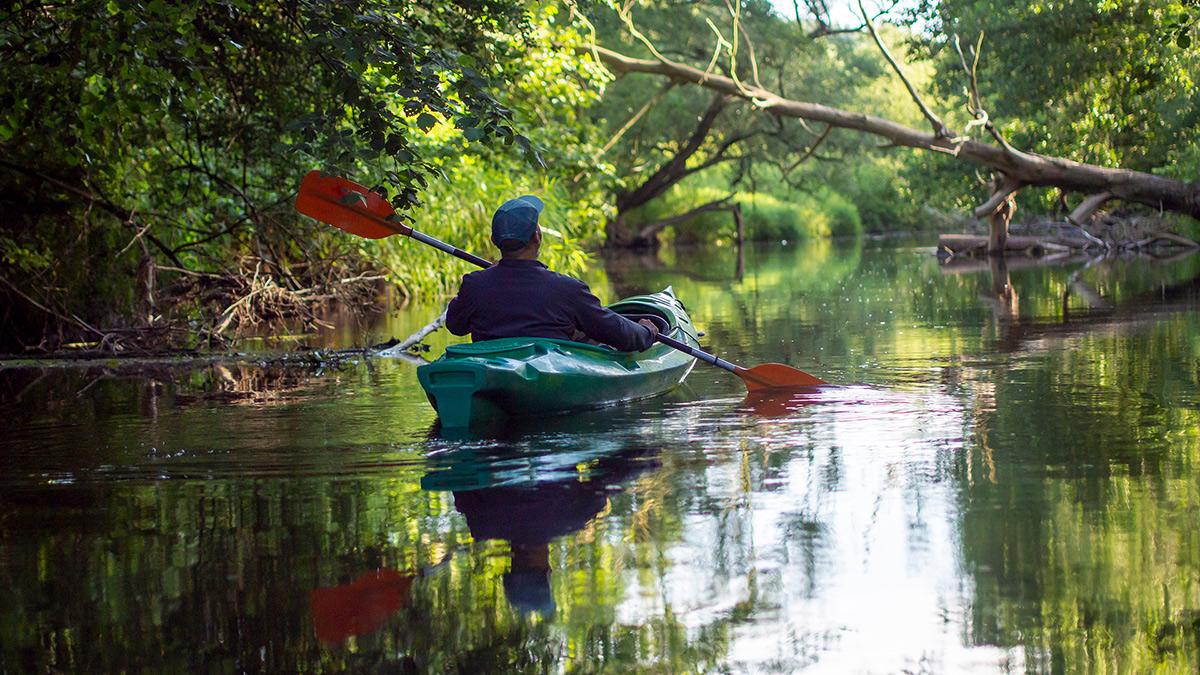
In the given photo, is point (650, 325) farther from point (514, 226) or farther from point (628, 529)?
point (628, 529)

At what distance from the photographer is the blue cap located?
5.79m

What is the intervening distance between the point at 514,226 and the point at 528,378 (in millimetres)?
772

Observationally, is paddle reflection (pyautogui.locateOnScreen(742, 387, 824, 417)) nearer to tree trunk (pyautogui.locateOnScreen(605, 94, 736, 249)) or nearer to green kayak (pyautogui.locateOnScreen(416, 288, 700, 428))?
green kayak (pyautogui.locateOnScreen(416, 288, 700, 428))

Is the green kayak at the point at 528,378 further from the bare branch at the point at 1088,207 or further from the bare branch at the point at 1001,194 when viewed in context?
the bare branch at the point at 1088,207

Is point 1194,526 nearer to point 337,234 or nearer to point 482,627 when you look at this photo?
point 482,627

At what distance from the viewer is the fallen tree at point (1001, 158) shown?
17656 mm

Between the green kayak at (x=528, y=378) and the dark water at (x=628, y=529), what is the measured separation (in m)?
0.15

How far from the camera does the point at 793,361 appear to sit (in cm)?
810

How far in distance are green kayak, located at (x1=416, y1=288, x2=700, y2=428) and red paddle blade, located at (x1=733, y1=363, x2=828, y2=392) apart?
56cm

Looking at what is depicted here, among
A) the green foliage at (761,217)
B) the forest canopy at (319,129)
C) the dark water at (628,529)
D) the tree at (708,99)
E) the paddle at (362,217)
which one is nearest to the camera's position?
the dark water at (628,529)

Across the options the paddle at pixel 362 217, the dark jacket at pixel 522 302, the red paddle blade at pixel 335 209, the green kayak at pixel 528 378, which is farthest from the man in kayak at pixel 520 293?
the red paddle blade at pixel 335 209

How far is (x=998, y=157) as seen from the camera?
17656mm

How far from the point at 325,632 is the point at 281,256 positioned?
9.08 metres

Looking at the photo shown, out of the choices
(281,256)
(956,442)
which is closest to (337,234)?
(281,256)
